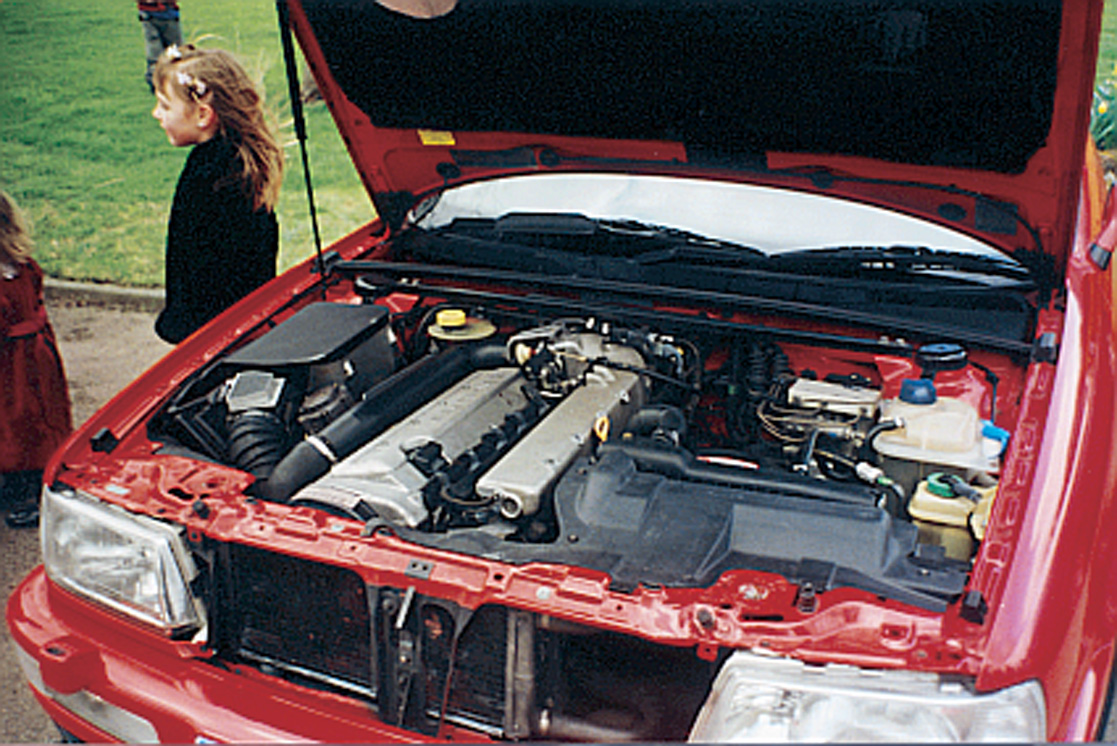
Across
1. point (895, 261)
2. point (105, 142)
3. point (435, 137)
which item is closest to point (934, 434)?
point (895, 261)

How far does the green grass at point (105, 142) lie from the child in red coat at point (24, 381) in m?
2.87

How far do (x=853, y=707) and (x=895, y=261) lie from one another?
55.6 inches

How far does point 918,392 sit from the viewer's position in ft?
6.73

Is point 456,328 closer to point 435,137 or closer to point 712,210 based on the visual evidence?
point 435,137

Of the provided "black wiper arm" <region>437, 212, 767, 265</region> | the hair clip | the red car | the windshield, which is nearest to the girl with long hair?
the hair clip

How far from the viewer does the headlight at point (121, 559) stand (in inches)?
70.8

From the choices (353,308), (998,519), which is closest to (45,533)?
(353,308)

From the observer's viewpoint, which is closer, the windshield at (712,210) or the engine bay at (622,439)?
the engine bay at (622,439)

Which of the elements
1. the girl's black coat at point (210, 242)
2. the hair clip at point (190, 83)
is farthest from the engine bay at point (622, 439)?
the hair clip at point (190, 83)

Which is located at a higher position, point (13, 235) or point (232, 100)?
point (232, 100)

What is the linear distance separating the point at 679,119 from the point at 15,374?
276 centimetres

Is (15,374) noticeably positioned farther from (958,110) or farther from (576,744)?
(958,110)

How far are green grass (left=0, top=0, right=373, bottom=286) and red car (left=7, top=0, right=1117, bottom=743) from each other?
4379mm

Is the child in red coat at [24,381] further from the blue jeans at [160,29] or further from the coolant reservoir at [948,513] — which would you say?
the coolant reservoir at [948,513]
